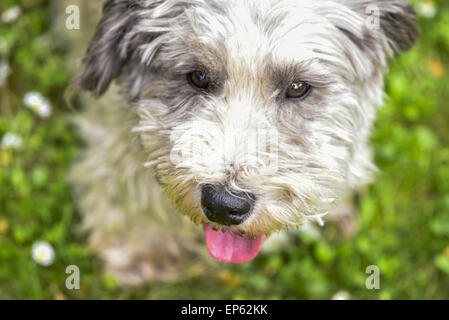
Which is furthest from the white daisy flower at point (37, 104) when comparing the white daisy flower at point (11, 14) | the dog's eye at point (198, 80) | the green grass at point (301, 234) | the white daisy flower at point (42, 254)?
the dog's eye at point (198, 80)

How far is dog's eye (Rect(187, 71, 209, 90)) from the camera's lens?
2.76 metres

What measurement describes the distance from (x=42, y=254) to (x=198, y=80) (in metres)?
1.68

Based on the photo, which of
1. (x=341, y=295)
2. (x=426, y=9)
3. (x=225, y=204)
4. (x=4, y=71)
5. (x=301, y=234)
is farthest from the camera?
(x=426, y=9)

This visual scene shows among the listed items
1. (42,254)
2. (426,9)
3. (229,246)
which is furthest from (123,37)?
(426,9)

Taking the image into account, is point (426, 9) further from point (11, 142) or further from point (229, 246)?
point (11, 142)

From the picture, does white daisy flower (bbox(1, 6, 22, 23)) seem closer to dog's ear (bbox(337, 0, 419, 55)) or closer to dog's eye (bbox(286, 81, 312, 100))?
dog's eye (bbox(286, 81, 312, 100))

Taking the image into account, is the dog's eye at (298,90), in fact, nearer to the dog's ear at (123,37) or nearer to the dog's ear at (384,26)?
the dog's ear at (384,26)

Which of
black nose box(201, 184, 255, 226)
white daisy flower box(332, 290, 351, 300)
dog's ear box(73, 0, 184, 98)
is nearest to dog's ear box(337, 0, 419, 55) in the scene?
dog's ear box(73, 0, 184, 98)

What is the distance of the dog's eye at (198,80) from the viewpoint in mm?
2758

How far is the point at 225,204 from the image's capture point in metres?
2.50

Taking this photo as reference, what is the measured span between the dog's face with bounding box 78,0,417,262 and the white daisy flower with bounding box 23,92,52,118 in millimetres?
1354

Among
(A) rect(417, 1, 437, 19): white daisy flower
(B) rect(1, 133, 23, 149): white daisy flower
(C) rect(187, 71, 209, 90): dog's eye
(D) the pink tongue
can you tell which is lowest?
(D) the pink tongue

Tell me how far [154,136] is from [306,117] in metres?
0.74

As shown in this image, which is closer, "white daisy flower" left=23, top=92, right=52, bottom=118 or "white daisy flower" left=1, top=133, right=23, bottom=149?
"white daisy flower" left=1, top=133, right=23, bottom=149
